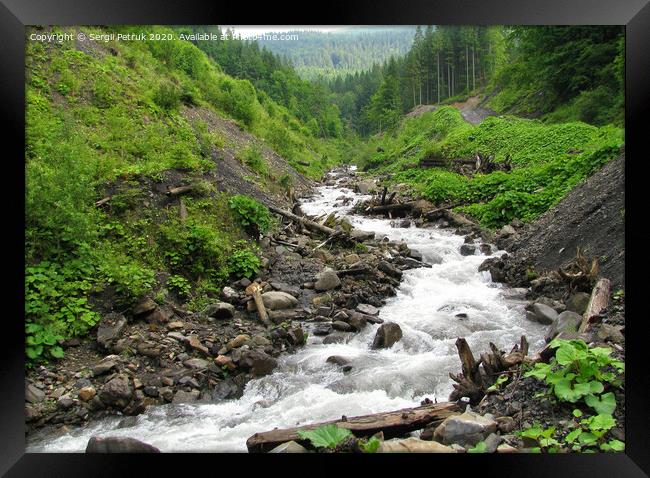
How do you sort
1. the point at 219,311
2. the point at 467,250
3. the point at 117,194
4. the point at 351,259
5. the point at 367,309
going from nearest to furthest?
the point at 219,311 → the point at 117,194 → the point at 367,309 → the point at 351,259 → the point at 467,250

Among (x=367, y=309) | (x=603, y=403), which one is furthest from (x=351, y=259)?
(x=603, y=403)

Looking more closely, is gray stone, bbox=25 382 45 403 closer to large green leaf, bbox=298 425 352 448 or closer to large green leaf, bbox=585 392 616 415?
large green leaf, bbox=298 425 352 448

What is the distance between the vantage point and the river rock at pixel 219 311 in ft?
19.6

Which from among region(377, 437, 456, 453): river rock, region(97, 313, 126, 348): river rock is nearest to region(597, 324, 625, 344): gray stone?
region(377, 437, 456, 453): river rock

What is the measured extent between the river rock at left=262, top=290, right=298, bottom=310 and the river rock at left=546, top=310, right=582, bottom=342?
357 cm

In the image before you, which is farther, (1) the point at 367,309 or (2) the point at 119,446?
(1) the point at 367,309

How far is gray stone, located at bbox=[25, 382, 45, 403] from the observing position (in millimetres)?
4016

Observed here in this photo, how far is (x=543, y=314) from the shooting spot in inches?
230

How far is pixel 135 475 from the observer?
3.17m

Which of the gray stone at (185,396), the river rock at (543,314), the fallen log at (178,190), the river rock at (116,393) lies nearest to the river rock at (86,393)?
the river rock at (116,393)

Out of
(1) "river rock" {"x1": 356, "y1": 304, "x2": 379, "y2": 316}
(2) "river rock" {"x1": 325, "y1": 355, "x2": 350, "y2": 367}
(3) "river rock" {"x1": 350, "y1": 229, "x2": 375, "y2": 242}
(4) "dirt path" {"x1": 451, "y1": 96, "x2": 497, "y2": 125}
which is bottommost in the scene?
(2) "river rock" {"x1": 325, "y1": 355, "x2": 350, "y2": 367}
